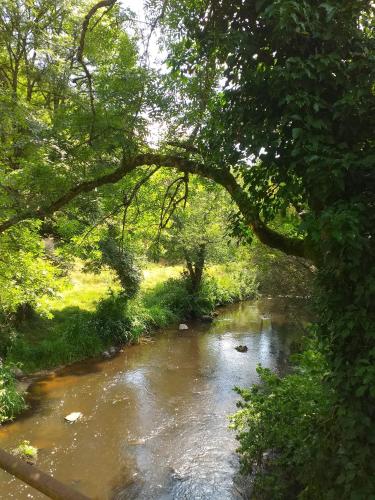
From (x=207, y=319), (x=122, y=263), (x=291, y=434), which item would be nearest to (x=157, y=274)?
(x=207, y=319)

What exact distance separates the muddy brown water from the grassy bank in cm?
82

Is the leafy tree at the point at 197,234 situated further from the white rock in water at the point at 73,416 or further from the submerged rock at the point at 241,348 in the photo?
the white rock in water at the point at 73,416

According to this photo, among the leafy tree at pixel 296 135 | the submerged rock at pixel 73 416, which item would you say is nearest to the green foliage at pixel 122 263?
the submerged rock at pixel 73 416

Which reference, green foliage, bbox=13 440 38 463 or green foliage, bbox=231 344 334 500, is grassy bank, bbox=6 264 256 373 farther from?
green foliage, bbox=231 344 334 500

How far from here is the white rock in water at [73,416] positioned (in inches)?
370

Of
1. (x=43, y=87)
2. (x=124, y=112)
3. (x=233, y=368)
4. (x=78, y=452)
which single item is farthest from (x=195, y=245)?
(x=124, y=112)

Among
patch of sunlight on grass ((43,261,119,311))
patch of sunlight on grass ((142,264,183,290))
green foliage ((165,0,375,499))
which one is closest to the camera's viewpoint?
green foliage ((165,0,375,499))

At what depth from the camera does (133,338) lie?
15219mm

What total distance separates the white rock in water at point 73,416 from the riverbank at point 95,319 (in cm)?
124

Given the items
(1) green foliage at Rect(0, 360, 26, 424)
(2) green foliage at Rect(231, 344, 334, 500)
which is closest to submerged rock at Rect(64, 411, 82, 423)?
(1) green foliage at Rect(0, 360, 26, 424)

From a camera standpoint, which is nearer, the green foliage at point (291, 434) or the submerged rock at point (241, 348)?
the green foliage at point (291, 434)

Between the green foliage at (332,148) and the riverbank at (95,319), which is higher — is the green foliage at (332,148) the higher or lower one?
the higher one

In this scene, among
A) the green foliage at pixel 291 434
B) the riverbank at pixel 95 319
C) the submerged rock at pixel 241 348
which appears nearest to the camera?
the green foliage at pixel 291 434

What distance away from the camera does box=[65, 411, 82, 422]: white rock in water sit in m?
→ 9.41
